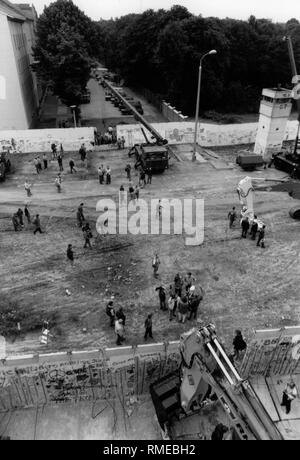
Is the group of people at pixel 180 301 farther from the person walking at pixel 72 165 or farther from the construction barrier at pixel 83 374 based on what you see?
Answer: the person walking at pixel 72 165

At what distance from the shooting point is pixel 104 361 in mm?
9258

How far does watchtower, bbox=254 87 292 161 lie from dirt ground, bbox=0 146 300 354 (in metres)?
7.50

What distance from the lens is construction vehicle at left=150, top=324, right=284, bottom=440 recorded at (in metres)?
7.28

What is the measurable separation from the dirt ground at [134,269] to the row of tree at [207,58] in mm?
24315

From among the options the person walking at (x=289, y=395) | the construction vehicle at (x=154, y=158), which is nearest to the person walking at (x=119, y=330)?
the person walking at (x=289, y=395)

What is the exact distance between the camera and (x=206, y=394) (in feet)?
29.9

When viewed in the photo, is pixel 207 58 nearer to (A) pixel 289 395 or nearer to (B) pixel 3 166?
(B) pixel 3 166

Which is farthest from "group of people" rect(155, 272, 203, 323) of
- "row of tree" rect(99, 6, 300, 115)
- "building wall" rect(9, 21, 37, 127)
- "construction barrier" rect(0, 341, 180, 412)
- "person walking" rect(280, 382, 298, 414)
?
"row of tree" rect(99, 6, 300, 115)

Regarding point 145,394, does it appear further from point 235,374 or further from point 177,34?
point 177,34

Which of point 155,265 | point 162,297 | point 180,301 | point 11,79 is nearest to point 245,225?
point 155,265

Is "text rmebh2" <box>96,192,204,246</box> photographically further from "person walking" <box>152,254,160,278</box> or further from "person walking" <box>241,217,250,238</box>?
"person walking" <box>152,254,160,278</box>

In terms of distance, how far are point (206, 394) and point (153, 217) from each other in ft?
38.4

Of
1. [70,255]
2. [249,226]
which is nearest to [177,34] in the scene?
[249,226]
